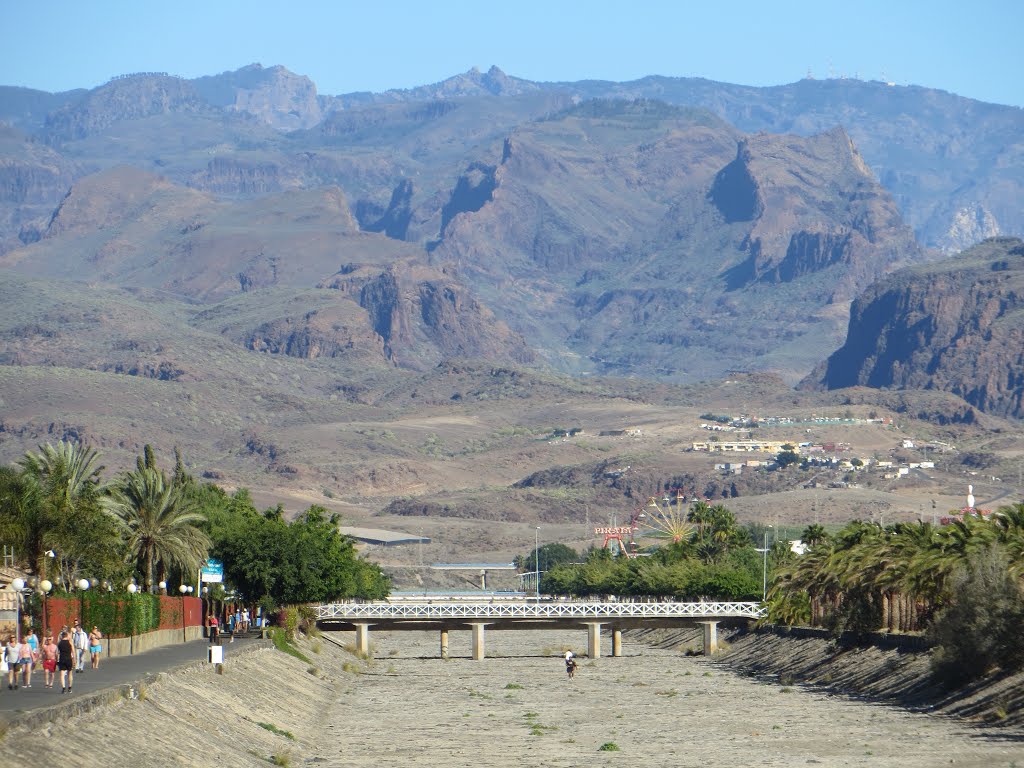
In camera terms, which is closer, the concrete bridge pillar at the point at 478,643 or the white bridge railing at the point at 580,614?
the white bridge railing at the point at 580,614

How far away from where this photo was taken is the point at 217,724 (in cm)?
6388

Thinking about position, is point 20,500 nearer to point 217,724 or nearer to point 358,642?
point 217,724

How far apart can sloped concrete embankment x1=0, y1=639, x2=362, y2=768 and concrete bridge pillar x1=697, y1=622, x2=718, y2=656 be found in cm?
5653

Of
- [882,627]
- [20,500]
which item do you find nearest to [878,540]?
[882,627]

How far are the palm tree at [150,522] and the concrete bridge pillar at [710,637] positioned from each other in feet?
161

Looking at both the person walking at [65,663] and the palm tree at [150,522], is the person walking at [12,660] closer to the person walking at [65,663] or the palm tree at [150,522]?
the person walking at [65,663]

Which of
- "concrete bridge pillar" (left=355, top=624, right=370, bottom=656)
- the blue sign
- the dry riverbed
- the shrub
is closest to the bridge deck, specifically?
"concrete bridge pillar" (left=355, top=624, right=370, bottom=656)

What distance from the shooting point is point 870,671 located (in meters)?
101

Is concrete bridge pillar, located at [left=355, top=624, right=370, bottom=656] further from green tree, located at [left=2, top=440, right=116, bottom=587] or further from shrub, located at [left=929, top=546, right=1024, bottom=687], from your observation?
shrub, located at [left=929, top=546, right=1024, bottom=687]

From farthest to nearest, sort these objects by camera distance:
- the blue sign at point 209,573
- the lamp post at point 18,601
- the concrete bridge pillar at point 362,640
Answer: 1. the concrete bridge pillar at point 362,640
2. the blue sign at point 209,573
3. the lamp post at point 18,601

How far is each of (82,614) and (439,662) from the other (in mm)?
69200

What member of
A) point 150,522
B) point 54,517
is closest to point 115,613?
point 54,517

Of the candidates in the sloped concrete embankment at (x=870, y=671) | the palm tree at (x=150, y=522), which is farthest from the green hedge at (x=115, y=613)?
the sloped concrete embankment at (x=870, y=671)

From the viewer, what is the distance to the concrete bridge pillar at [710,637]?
479ft
